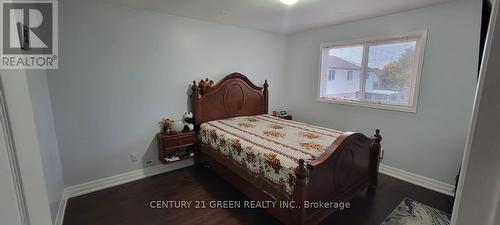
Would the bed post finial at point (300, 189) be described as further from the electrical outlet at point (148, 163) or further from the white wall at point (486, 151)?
the electrical outlet at point (148, 163)

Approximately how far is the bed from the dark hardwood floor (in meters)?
0.17

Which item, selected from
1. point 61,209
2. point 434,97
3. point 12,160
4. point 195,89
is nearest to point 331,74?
point 434,97

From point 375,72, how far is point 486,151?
3.34m

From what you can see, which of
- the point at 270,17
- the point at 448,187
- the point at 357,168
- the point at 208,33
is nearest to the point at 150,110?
the point at 208,33

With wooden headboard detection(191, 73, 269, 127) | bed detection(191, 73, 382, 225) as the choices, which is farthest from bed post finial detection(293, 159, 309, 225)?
wooden headboard detection(191, 73, 269, 127)

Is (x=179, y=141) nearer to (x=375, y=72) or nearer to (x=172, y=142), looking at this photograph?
(x=172, y=142)

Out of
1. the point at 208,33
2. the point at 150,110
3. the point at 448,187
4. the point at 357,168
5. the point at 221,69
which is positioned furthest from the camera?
the point at 221,69

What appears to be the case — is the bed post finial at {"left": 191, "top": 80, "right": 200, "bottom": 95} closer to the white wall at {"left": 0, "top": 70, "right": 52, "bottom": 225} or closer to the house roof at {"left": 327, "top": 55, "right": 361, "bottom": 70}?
the house roof at {"left": 327, "top": 55, "right": 361, "bottom": 70}

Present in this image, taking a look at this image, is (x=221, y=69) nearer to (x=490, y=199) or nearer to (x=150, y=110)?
(x=150, y=110)

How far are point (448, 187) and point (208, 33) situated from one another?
3.77m

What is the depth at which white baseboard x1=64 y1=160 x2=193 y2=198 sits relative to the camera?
2551 mm

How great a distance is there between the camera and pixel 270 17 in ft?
10.3

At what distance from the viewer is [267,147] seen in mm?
2238

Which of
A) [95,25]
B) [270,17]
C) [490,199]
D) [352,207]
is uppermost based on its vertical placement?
[270,17]
